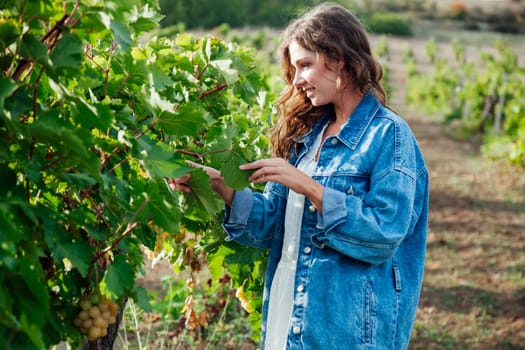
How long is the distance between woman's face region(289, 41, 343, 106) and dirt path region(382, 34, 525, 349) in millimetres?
3015

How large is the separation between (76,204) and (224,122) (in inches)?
32.5

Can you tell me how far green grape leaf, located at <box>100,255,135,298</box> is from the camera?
158 cm

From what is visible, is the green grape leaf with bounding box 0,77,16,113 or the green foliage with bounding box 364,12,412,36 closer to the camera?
the green grape leaf with bounding box 0,77,16,113

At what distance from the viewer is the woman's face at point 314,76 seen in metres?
2.24

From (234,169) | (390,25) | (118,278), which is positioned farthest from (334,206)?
(390,25)

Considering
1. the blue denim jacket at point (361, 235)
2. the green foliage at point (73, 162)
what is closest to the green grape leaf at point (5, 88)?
the green foliage at point (73, 162)

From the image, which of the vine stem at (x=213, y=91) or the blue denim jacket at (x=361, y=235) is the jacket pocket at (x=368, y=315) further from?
the vine stem at (x=213, y=91)

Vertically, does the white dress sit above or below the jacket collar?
below

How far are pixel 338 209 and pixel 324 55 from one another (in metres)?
0.49

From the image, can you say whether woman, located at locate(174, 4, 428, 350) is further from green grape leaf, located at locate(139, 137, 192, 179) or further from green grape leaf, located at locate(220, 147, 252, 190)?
green grape leaf, located at locate(139, 137, 192, 179)

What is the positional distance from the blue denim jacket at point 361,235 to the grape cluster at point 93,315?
694 mm

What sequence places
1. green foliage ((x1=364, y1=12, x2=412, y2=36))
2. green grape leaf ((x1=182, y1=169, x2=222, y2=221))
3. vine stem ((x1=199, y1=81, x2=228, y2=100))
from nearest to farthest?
green grape leaf ((x1=182, y1=169, x2=222, y2=221)) → vine stem ((x1=199, y1=81, x2=228, y2=100)) → green foliage ((x1=364, y1=12, x2=412, y2=36))

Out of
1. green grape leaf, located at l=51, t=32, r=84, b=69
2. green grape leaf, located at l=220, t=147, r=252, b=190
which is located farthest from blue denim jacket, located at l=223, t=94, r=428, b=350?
green grape leaf, located at l=51, t=32, r=84, b=69

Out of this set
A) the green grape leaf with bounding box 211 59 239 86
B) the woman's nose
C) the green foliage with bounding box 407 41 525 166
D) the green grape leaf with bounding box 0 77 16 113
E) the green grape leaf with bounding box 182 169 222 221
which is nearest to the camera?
the green grape leaf with bounding box 0 77 16 113
